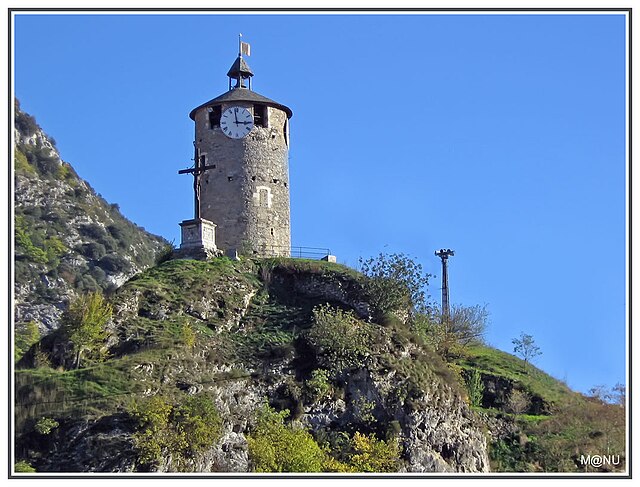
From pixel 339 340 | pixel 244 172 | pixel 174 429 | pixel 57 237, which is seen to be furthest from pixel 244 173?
pixel 57 237

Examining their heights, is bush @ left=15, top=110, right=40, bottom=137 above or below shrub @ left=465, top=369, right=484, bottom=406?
above

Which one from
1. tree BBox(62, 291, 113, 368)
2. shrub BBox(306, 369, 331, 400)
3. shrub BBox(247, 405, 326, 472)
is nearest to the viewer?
shrub BBox(247, 405, 326, 472)

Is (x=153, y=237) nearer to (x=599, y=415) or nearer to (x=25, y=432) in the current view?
(x=599, y=415)

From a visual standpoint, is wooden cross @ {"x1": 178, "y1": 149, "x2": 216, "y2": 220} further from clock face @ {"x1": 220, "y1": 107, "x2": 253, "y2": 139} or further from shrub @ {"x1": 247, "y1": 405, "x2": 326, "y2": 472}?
shrub @ {"x1": 247, "y1": 405, "x2": 326, "y2": 472}

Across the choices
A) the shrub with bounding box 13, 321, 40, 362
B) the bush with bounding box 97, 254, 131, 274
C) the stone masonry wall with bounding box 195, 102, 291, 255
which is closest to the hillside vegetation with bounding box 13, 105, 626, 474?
the stone masonry wall with bounding box 195, 102, 291, 255

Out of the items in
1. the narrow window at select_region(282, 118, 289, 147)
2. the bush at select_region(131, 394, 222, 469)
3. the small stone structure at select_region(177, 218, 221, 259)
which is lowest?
the bush at select_region(131, 394, 222, 469)

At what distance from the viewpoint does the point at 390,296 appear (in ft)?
222

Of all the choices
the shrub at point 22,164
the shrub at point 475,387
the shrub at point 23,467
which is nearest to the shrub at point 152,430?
the shrub at point 23,467

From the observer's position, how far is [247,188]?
72812 millimetres

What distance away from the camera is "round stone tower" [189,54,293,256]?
2852 inches

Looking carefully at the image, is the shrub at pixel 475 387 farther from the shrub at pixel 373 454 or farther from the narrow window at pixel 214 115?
the narrow window at pixel 214 115

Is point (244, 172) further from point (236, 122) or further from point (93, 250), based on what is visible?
point (93, 250)

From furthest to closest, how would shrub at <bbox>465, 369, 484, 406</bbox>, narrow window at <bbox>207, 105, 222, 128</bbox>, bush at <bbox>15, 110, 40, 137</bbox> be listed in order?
bush at <bbox>15, 110, 40, 137</bbox> → narrow window at <bbox>207, 105, 222, 128</bbox> → shrub at <bbox>465, 369, 484, 406</bbox>

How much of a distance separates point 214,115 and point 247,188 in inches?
188
